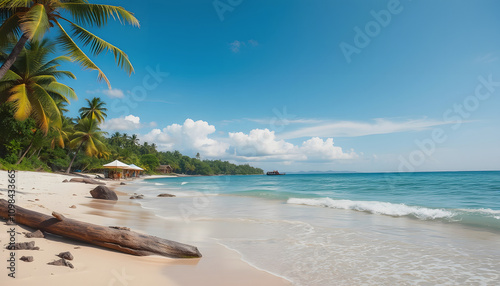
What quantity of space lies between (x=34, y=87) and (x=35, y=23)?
7010mm

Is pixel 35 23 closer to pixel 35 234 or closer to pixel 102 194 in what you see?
pixel 35 234

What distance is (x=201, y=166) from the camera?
151000mm

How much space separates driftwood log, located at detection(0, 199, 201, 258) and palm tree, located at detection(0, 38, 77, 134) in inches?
360

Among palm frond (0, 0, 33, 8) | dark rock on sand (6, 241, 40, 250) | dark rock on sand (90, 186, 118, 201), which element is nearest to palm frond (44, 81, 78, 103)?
dark rock on sand (90, 186, 118, 201)

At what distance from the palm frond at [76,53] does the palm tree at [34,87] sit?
3276 mm

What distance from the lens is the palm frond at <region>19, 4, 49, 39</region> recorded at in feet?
24.9

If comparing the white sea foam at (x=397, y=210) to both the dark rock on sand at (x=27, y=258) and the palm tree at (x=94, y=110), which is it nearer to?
the dark rock on sand at (x=27, y=258)

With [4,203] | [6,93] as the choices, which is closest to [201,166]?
[6,93]

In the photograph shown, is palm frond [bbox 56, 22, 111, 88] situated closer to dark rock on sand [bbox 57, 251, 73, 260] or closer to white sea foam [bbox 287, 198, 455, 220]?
dark rock on sand [bbox 57, 251, 73, 260]

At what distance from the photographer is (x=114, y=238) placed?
4348mm

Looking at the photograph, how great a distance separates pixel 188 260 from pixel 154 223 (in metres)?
3.85

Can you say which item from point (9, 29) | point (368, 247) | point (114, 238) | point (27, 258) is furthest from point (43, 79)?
point (368, 247)

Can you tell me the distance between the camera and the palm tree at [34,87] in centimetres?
1198

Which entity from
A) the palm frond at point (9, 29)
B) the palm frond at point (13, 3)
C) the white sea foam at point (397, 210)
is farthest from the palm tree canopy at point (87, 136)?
the white sea foam at point (397, 210)
